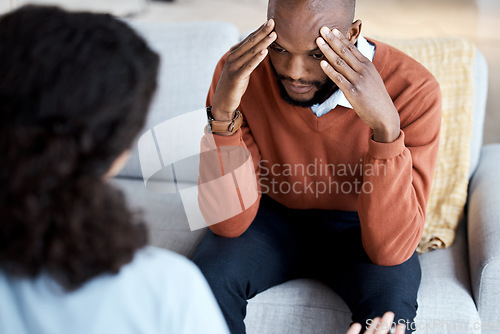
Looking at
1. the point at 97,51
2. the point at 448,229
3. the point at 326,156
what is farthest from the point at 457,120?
the point at 97,51

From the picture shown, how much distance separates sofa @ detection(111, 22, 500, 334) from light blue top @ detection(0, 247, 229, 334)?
32 centimetres

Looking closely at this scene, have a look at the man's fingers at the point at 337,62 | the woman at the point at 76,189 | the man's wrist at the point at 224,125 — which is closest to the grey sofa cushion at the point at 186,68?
the man's wrist at the point at 224,125

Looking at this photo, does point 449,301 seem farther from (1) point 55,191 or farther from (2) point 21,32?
(2) point 21,32

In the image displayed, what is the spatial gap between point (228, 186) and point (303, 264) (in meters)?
0.32

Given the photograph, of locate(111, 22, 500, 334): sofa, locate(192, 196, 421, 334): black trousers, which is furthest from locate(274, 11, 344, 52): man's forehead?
locate(192, 196, 421, 334): black trousers

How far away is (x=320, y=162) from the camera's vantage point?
1.37 metres

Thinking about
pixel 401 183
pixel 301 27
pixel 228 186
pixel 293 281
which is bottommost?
pixel 293 281

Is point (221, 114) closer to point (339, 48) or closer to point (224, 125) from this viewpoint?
point (224, 125)

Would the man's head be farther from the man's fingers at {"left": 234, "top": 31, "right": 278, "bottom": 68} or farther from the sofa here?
the sofa

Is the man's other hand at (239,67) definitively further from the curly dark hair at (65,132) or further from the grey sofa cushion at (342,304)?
the curly dark hair at (65,132)

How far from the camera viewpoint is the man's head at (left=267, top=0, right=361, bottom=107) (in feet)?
3.72

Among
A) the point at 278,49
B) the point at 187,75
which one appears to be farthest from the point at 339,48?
the point at 187,75

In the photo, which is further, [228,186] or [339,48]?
[228,186]

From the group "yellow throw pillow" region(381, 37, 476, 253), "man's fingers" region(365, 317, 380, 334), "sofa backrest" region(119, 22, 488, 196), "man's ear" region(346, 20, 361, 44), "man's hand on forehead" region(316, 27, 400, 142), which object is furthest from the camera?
"sofa backrest" region(119, 22, 488, 196)
